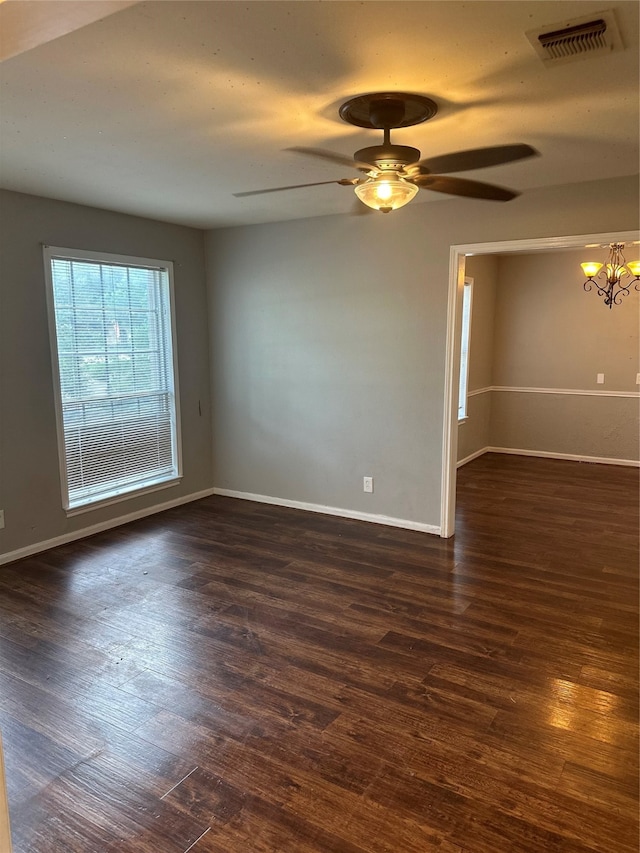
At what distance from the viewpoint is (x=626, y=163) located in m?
3.08

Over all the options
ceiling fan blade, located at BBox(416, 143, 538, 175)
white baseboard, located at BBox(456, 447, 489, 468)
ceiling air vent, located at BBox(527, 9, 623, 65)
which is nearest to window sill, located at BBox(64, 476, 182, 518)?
white baseboard, located at BBox(456, 447, 489, 468)

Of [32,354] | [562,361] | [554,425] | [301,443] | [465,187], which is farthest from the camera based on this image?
[554,425]

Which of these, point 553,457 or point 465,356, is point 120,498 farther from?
point 553,457

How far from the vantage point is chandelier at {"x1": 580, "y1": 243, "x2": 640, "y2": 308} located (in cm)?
571

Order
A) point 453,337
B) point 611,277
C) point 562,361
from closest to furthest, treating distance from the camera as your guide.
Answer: point 453,337 → point 611,277 → point 562,361

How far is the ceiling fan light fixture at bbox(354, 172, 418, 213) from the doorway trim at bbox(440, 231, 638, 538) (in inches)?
67.4

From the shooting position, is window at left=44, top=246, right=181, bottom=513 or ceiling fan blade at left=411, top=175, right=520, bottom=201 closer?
ceiling fan blade at left=411, top=175, right=520, bottom=201

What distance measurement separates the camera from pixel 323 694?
2.44m

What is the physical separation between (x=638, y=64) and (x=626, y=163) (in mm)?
1350

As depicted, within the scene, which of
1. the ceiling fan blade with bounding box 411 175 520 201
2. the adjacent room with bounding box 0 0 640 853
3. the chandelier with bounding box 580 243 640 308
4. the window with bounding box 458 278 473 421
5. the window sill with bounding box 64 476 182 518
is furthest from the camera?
the window with bounding box 458 278 473 421

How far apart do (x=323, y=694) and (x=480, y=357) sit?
5.29 m

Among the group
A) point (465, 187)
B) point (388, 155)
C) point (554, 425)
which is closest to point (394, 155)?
point (388, 155)

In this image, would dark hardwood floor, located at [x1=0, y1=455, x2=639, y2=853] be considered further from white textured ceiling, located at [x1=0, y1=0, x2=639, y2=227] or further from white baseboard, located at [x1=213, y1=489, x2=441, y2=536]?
white textured ceiling, located at [x1=0, y1=0, x2=639, y2=227]

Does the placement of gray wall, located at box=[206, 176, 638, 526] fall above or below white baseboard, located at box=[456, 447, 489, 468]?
above
